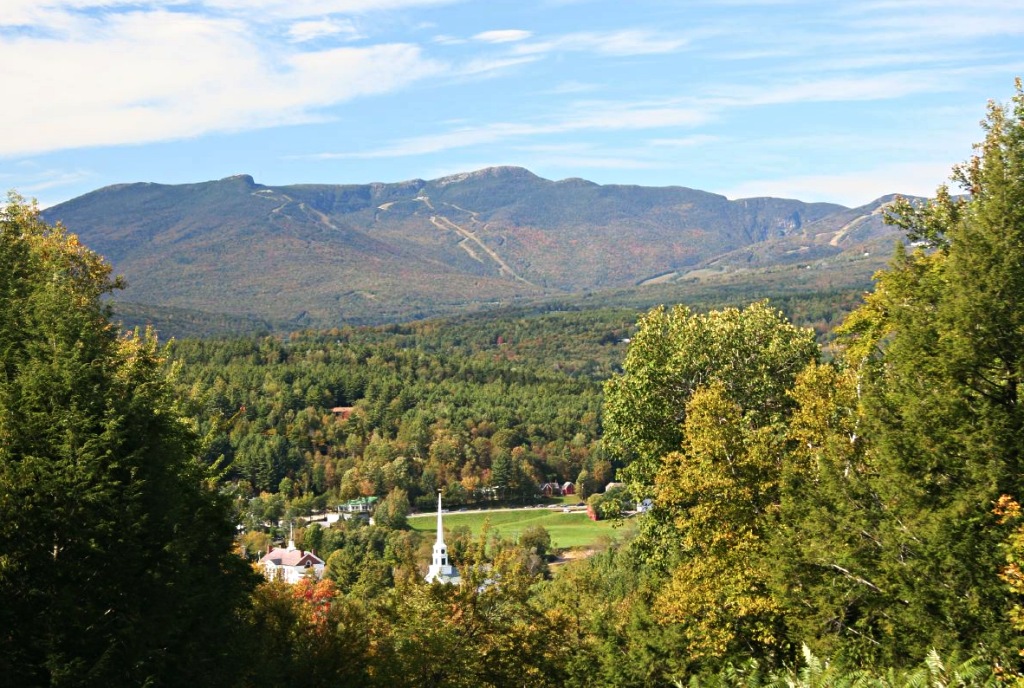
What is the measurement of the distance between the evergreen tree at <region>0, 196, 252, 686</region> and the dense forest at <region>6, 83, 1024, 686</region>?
46mm

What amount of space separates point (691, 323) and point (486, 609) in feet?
31.1

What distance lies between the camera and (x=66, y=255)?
24734mm

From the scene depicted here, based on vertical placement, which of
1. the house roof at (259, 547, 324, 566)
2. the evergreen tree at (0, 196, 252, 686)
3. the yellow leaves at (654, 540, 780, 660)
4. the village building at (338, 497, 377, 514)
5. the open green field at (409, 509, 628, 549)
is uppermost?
the evergreen tree at (0, 196, 252, 686)

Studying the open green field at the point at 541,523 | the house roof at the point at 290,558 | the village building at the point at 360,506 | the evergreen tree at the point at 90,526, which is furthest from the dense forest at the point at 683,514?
the village building at the point at 360,506

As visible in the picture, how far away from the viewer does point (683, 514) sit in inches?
903

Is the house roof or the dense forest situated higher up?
the dense forest

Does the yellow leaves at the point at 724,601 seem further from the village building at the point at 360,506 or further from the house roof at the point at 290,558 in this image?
the village building at the point at 360,506

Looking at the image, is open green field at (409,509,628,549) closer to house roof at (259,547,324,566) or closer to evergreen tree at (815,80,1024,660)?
house roof at (259,547,324,566)

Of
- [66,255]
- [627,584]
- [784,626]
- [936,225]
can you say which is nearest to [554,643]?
[784,626]

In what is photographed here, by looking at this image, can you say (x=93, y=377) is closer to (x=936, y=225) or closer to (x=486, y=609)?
(x=486, y=609)

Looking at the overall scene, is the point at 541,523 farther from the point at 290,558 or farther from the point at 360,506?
the point at 290,558

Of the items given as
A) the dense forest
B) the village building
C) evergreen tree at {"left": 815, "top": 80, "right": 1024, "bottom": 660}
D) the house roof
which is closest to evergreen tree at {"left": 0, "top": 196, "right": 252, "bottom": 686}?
the dense forest

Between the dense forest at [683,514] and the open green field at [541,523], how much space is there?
6422cm

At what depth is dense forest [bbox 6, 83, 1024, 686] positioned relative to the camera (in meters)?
15.2
